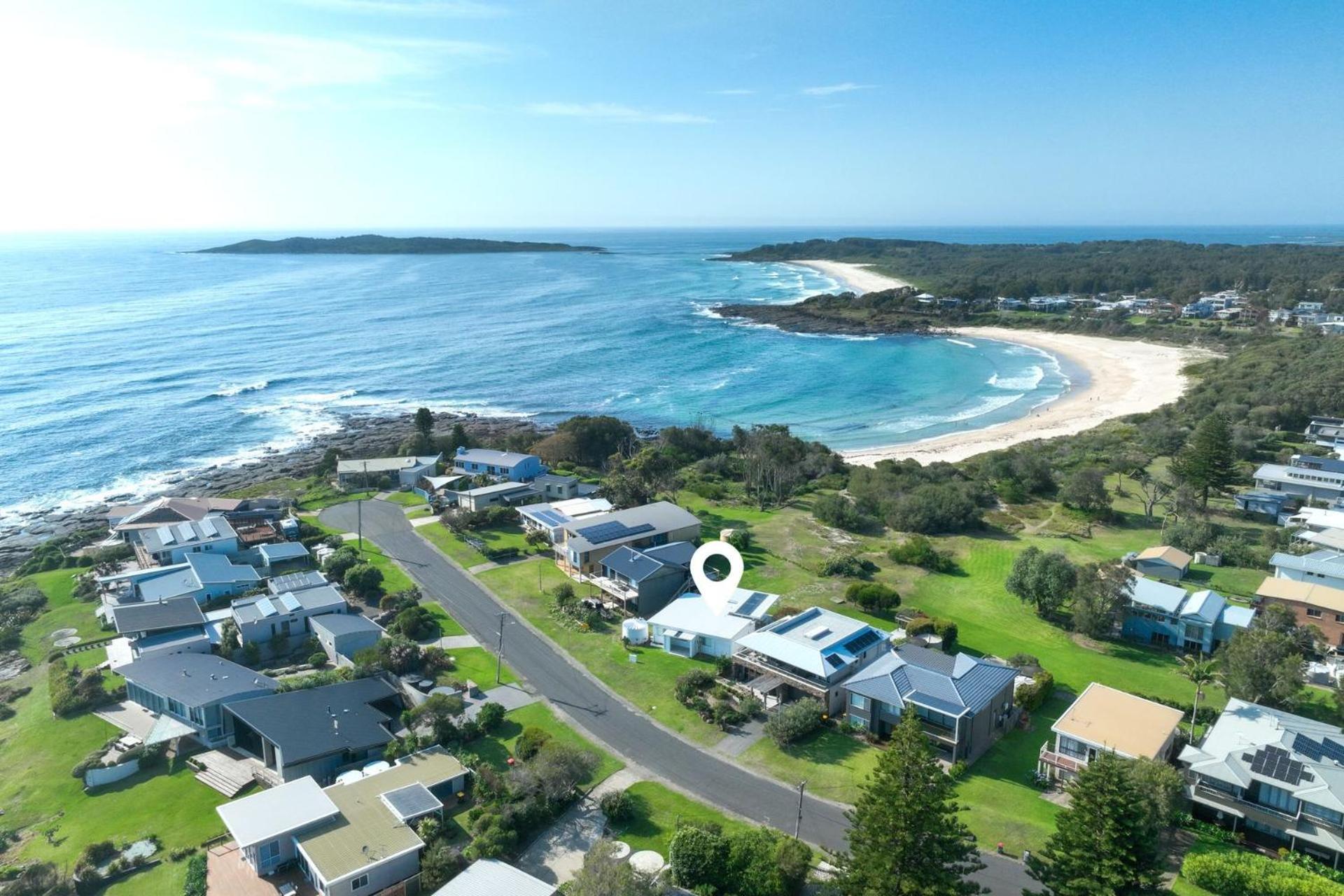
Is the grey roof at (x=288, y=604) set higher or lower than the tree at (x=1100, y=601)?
lower

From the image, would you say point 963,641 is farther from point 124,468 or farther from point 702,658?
point 124,468

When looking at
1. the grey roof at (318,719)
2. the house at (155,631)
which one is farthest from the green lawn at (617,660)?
the house at (155,631)

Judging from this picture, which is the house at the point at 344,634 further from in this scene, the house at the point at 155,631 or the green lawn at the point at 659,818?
the green lawn at the point at 659,818

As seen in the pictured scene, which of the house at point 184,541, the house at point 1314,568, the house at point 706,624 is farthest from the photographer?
the house at point 184,541

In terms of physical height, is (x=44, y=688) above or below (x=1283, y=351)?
below

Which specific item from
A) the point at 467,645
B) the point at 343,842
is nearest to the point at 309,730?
the point at 343,842

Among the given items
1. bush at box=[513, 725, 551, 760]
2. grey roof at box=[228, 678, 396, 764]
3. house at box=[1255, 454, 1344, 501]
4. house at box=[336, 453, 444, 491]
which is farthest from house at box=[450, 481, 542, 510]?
house at box=[1255, 454, 1344, 501]
